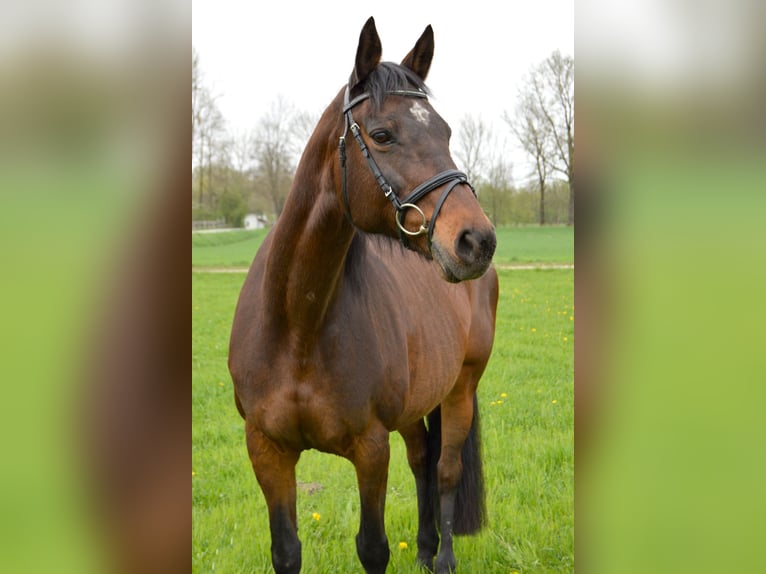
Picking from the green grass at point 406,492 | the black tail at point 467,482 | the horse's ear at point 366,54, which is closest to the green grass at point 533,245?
the green grass at point 406,492

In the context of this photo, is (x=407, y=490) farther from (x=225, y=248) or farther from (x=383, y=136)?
(x=225, y=248)

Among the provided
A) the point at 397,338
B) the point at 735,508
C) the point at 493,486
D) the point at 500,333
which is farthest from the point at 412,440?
the point at 500,333

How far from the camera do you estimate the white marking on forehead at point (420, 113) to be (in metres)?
2.33

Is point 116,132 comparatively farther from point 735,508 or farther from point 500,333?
point 500,333

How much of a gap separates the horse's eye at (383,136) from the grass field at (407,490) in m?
2.56

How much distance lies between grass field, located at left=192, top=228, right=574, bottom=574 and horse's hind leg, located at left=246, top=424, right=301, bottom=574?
34.7 inches

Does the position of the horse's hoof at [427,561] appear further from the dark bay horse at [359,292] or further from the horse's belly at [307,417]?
the horse's belly at [307,417]

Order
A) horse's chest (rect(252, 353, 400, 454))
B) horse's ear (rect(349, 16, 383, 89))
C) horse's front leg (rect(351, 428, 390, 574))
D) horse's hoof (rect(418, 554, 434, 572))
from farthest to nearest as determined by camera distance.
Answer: horse's hoof (rect(418, 554, 434, 572)) → horse's front leg (rect(351, 428, 390, 574)) → horse's chest (rect(252, 353, 400, 454)) → horse's ear (rect(349, 16, 383, 89))

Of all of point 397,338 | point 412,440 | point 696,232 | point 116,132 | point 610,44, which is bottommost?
Result: point 412,440

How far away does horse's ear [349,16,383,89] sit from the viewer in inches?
90.4

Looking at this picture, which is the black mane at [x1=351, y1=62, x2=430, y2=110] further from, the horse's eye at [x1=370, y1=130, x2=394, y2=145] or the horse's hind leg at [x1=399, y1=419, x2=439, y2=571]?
the horse's hind leg at [x1=399, y1=419, x2=439, y2=571]

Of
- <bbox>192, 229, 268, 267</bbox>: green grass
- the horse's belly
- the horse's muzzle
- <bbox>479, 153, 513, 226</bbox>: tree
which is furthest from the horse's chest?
<bbox>192, 229, 268, 267</bbox>: green grass

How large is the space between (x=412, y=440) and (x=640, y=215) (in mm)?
3949

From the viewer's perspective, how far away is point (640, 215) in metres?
0.67
